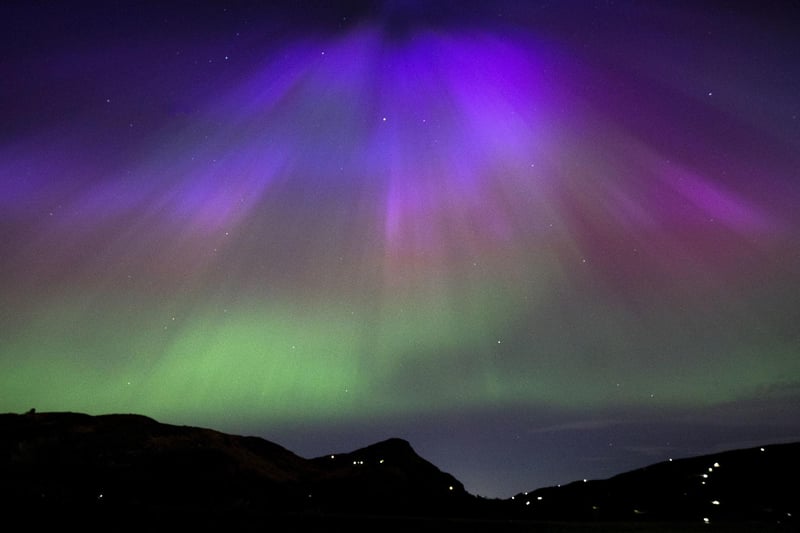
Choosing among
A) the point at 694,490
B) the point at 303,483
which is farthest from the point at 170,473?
the point at 694,490

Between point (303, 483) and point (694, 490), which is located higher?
point (303, 483)

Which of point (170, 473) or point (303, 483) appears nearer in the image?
point (170, 473)

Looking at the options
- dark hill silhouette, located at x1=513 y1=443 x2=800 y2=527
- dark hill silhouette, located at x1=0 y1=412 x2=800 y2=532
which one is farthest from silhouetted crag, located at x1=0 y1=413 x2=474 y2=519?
dark hill silhouette, located at x1=513 y1=443 x2=800 y2=527

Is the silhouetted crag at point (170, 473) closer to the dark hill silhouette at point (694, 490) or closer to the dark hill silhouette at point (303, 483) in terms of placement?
the dark hill silhouette at point (303, 483)

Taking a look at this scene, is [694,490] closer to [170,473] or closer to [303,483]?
[303,483]

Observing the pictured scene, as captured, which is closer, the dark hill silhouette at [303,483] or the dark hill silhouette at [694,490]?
the dark hill silhouette at [303,483]

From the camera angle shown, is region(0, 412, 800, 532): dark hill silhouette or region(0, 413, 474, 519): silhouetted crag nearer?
region(0, 412, 800, 532): dark hill silhouette

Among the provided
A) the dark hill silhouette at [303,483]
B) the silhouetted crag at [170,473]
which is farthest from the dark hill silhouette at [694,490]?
the silhouetted crag at [170,473]

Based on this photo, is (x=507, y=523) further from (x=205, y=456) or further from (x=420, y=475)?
(x=420, y=475)

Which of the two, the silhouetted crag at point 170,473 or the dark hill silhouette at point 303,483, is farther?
the silhouetted crag at point 170,473

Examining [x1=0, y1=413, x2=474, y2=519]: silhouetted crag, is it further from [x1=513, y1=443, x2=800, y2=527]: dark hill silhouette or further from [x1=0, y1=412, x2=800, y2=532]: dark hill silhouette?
[x1=513, y1=443, x2=800, y2=527]: dark hill silhouette

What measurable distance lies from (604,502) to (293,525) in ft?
115

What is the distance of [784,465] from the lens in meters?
56.2

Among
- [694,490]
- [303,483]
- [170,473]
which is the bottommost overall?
[694,490]
